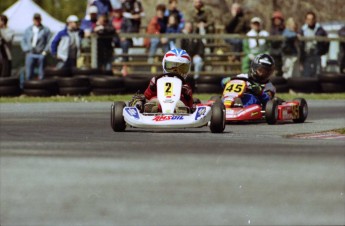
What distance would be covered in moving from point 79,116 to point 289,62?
7.24 metres

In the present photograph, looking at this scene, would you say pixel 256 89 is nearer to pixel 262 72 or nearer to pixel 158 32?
pixel 262 72

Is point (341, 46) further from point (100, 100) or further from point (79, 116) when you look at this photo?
point (79, 116)

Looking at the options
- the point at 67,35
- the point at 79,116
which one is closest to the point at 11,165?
the point at 79,116

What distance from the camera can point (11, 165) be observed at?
8.83 metres

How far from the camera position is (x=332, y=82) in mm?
20547

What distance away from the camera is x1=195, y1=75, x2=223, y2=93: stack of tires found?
65.0 ft

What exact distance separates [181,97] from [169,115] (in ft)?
1.80

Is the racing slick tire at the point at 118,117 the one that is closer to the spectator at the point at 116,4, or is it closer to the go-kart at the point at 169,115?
the go-kart at the point at 169,115

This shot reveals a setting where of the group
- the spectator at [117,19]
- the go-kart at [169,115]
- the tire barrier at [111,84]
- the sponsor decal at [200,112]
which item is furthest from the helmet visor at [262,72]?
the spectator at [117,19]

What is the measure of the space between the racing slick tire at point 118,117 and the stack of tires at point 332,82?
9.87 metres

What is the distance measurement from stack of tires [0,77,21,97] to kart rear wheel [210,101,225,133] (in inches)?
334

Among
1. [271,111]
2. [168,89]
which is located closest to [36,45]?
[271,111]

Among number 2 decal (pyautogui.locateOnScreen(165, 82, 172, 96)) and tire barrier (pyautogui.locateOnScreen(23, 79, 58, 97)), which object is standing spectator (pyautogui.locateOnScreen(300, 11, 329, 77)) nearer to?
tire barrier (pyautogui.locateOnScreen(23, 79, 58, 97))

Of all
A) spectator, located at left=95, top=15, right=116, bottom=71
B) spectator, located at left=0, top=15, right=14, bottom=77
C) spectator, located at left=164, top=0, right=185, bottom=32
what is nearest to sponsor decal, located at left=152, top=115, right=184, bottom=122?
spectator, located at left=95, top=15, right=116, bottom=71
